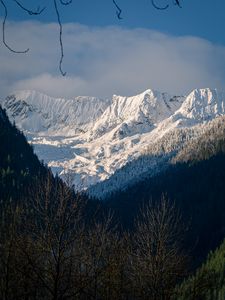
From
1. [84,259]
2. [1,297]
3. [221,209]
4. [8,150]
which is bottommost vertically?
[221,209]

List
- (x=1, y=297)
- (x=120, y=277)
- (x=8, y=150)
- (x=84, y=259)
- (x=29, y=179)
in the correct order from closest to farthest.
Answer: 1. (x=84, y=259)
2. (x=1, y=297)
3. (x=120, y=277)
4. (x=29, y=179)
5. (x=8, y=150)

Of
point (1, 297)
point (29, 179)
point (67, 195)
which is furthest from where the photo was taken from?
point (29, 179)

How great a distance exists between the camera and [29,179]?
183375mm

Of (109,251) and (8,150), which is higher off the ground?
(109,251)

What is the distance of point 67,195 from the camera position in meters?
19.2

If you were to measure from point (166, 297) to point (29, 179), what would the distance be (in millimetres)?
159257

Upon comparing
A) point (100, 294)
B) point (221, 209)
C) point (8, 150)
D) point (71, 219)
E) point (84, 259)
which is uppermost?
point (71, 219)

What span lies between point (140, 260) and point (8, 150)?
574 feet

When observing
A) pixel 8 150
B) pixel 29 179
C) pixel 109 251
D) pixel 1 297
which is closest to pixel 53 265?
pixel 1 297

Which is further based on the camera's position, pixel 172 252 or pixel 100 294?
pixel 100 294

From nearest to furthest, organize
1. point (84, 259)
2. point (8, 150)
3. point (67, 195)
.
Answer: point (67, 195)
point (84, 259)
point (8, 150)

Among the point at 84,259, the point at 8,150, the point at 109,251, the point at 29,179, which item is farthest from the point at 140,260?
the point at 8,150

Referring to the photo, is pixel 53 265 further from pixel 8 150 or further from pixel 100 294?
pixel 8 150

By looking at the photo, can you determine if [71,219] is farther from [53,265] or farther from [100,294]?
[100,294]
